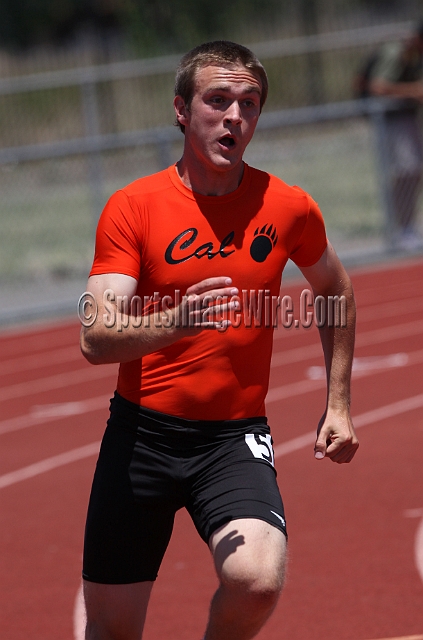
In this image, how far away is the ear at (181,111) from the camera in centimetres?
343

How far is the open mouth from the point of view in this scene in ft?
11.0

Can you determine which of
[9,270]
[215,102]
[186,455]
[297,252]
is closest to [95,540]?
[186,455]

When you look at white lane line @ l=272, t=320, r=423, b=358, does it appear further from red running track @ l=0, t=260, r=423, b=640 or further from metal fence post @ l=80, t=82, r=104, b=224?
metal fence post @ l=80, t=82, r=104, b=224

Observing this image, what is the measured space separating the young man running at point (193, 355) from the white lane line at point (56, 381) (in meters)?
6.45

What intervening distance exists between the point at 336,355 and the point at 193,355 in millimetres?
553

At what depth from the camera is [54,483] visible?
6840mm

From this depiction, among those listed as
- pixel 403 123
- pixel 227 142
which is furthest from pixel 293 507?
pixel 403 123

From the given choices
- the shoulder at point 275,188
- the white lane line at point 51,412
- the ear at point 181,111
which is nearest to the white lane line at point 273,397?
the white lane line at point 51,412

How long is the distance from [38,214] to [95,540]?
Answer: 1236 cm

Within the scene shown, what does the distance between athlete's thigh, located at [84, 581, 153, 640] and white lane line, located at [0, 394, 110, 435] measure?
5.07 metres

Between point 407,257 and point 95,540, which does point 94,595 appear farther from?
point 407,257

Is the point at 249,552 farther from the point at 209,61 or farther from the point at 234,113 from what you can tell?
the point at 209,61

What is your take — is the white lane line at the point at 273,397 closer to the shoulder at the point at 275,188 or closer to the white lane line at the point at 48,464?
the white lane line at the point at 48,464

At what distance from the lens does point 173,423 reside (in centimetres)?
338
